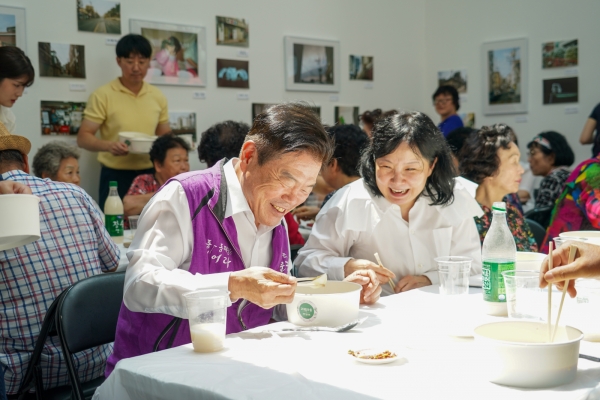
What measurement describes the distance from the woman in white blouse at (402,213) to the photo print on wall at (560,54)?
5.10 m

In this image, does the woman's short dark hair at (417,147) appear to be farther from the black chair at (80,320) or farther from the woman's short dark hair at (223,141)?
the woman's short dark hair at (223,141)

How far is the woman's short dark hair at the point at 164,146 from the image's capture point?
469 cm

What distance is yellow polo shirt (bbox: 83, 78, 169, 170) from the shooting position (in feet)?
17.7

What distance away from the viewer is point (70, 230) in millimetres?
2506

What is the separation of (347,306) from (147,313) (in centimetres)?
55

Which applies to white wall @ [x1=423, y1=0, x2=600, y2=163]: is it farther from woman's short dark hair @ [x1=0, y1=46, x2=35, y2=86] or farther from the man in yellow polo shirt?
woman's short dark hair @ [x1=0, y1=46, x2=35, y2=86]

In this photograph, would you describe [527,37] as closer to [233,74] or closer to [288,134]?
[233,74]

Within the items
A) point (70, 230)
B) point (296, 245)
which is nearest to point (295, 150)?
point (70, 230)

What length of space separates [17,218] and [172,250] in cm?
41

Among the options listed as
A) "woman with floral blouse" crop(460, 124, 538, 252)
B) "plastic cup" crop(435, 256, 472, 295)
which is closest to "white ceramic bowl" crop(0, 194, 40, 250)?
"plastic cup" crop(435, 256, 472, 295)

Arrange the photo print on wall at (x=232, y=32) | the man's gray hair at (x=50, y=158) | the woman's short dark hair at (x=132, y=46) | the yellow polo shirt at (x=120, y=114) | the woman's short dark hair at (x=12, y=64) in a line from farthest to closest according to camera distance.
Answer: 1. the photo print on wall at (x=232, y=32)
2. the yellow polo shirt at (x=120, y=114)
3. the woman's short dark hair at (x=132, y=46)
4. the man's gray hair at (x=50, y=158)
5. the woman's short dark hair at (x=12, y=64)

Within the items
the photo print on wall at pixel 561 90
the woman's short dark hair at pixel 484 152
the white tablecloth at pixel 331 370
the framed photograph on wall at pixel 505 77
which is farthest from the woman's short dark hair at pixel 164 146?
the photo print on wall at pixel 561 90

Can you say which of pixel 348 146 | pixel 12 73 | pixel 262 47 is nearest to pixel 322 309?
pixel 348 146

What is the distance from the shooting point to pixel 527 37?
730cm
